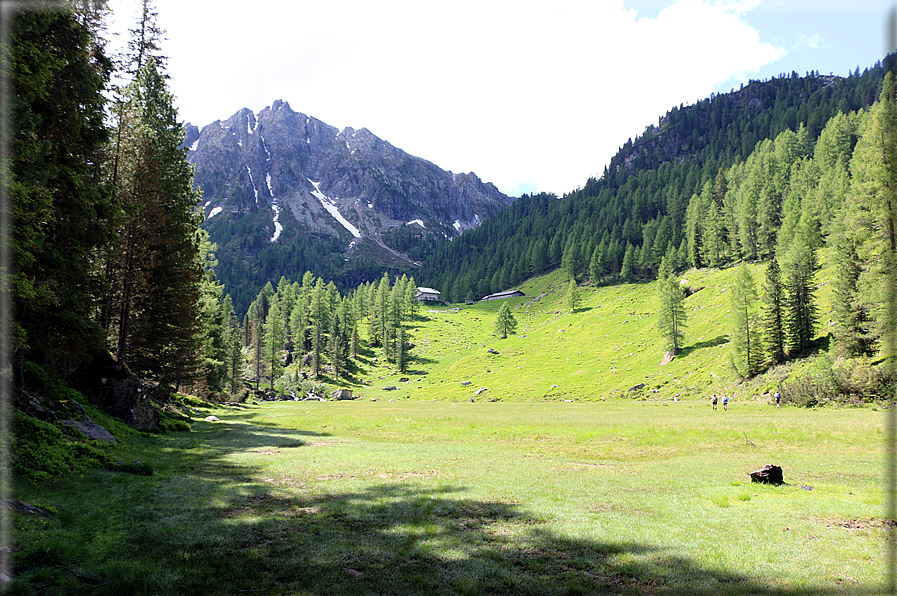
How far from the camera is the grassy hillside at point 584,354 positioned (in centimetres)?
7219

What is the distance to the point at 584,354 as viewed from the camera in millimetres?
101625

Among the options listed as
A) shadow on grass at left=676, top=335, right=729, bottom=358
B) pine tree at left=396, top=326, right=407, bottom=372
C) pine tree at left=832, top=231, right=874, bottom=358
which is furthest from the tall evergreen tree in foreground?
pine tree at left=396, top=326, right=407, bottom=372

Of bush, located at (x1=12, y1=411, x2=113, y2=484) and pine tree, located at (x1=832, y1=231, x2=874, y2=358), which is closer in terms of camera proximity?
bush, located at (x1=12, y1=411, x2=113, y2=484)

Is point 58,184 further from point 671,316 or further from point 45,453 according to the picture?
point 671,316

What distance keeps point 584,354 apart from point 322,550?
326 ft

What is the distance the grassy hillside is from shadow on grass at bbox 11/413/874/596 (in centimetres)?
5787

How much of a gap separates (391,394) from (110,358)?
74410 mm

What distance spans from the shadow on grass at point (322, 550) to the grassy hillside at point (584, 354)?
57.9 metres

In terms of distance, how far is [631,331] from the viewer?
107 metres

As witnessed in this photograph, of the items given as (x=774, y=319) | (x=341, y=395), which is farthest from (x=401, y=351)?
(x=774, y=319)

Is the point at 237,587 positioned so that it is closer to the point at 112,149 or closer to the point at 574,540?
the point at 574,540

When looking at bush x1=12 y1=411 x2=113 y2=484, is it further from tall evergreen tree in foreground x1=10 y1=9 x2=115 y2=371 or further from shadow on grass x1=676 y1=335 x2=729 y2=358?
shadow on grass x1=676 y1=335 x2=729 y2=358

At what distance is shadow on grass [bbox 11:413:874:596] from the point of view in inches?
299

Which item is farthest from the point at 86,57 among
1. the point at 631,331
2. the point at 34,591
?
the point at 631,331
